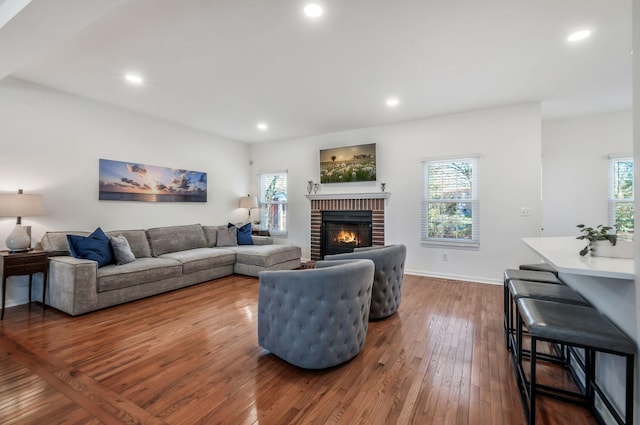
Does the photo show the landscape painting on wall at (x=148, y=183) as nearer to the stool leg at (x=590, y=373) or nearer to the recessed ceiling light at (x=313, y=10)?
the recessed ceiling light at (x=313, y=10)

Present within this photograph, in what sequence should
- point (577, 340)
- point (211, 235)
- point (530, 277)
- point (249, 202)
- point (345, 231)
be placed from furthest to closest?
point (249, 202) → point (345, 231) → point (211, 235) → point (530, 277) → point (577, 340)

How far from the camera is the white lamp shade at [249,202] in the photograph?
636 centimetres

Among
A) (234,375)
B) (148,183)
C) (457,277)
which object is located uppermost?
(148,183)

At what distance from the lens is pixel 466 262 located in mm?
4613

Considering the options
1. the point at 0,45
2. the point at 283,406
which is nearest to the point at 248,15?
the point at 0,45

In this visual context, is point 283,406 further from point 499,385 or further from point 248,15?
point 248,15

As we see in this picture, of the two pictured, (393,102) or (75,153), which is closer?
(75,153)

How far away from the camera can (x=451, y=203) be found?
4797 millimetres

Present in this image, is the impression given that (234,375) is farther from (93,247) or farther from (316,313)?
(93,247)

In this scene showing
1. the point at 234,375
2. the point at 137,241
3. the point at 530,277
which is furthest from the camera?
the point at 137,241

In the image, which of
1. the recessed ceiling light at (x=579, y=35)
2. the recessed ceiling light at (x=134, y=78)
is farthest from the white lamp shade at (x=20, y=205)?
the recessed ceiling light at (x=579, y=35)

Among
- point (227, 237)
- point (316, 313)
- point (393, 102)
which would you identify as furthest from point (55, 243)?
point (393, 102)

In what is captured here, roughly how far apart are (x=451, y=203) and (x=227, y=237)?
13.5 ft

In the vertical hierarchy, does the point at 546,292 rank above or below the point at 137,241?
below
